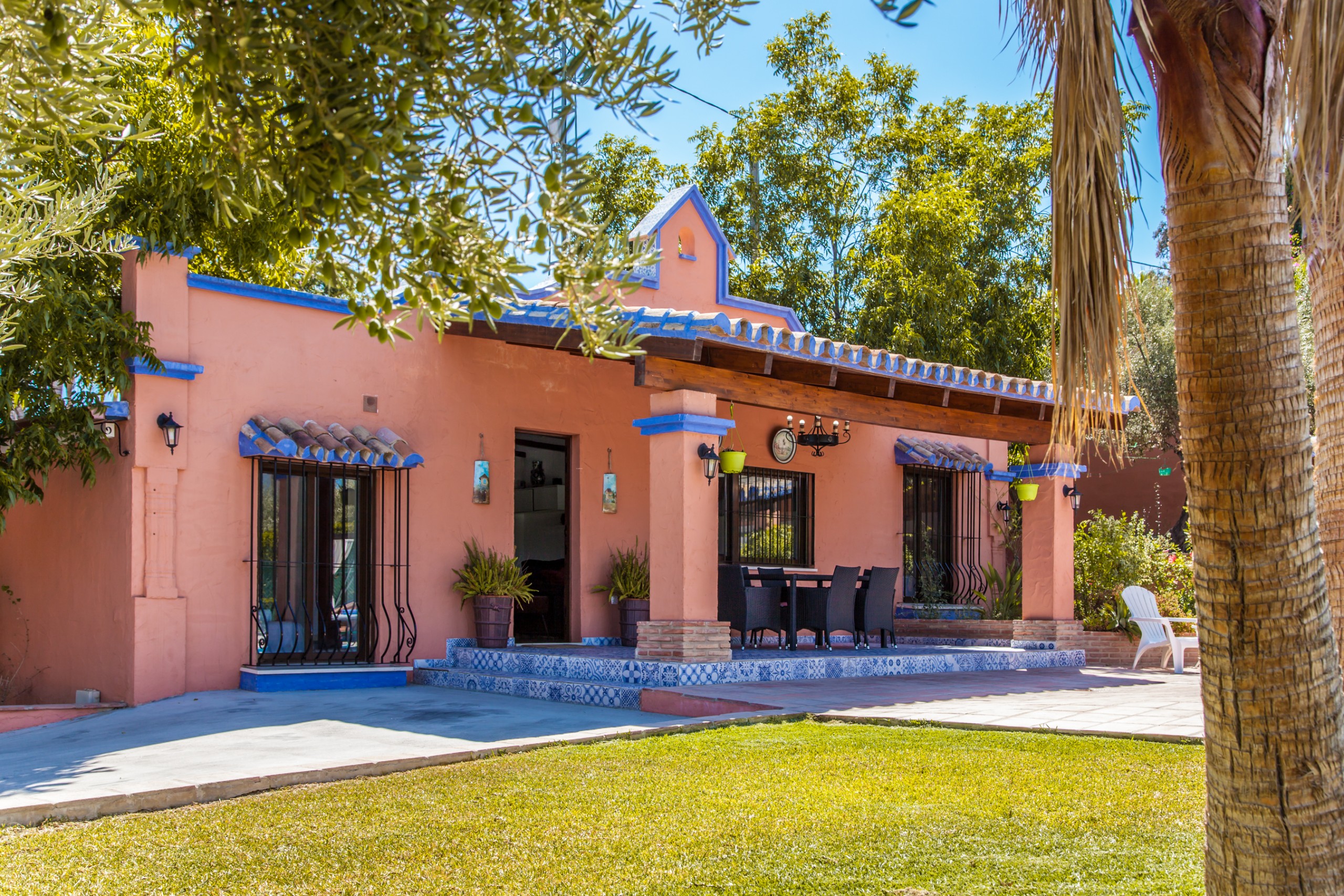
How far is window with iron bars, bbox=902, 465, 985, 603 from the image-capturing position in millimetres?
15039

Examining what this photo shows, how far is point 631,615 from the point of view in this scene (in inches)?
455

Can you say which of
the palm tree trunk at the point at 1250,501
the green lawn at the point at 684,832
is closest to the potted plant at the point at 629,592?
the green lawn at the point at 684,832

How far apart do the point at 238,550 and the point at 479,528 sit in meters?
2.37

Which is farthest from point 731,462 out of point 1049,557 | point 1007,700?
point 1049,557

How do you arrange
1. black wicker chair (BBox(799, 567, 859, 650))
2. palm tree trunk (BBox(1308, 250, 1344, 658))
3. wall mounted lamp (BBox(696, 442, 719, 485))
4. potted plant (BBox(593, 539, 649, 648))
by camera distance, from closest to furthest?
palm tree trunk (BBox(1308, 250, 1344, 658))
wall mounted lamp (BBox(696, 442, 719, 485))
black wicker chair (BBox(799, 567, 859, 650))
potted plant (BBox(593, 539, 649, 648))

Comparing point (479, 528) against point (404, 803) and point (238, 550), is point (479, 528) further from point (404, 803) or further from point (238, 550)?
point (404, 803)

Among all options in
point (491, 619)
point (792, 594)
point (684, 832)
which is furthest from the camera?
point (491, 619)

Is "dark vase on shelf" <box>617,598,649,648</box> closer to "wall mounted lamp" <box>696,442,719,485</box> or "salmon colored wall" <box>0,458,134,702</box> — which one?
"wall mounted lamp" <box>696,442,719,485</box>

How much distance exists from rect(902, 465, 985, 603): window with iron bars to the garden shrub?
1838mm

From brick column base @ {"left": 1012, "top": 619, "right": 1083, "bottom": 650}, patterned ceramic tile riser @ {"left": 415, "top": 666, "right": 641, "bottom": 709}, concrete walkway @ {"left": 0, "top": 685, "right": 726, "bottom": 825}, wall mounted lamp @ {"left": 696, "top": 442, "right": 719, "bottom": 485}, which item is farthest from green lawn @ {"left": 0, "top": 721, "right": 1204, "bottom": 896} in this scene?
brick column base @ {"left": 1012, "top": 619, "right": 1083, "bottom": 650}

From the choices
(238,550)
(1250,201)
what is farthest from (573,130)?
(238,550)

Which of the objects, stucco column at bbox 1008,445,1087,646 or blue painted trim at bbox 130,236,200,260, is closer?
blue painted trim at bbox 130,236,200,260

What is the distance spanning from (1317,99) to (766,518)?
35.8 ft

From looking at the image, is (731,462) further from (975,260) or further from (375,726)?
(975,260)
